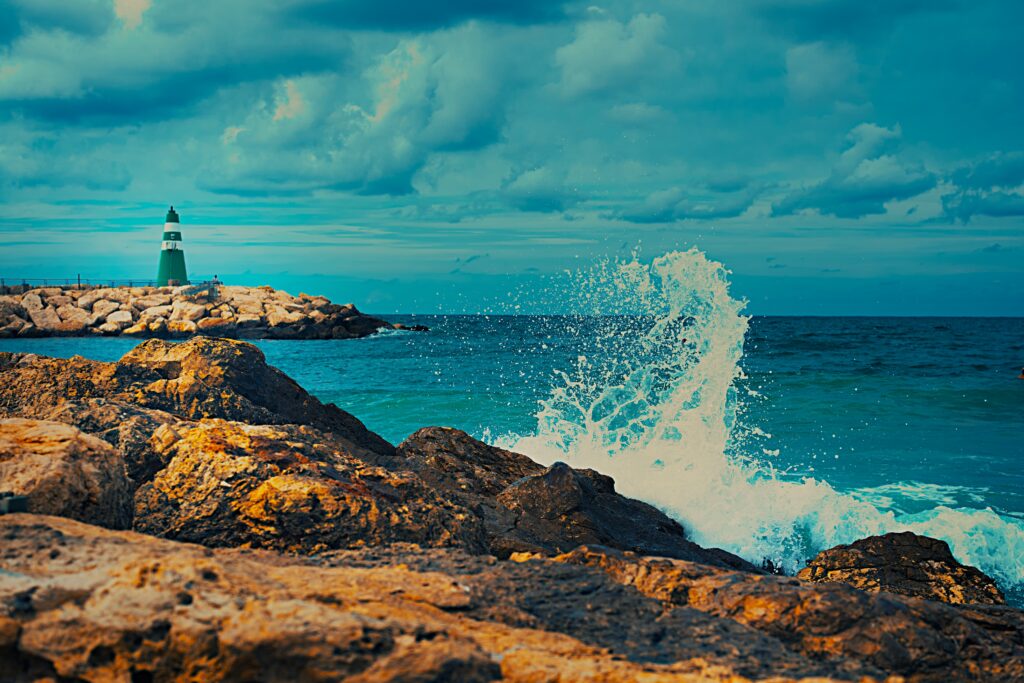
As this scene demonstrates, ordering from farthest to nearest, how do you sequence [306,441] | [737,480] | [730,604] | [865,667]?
[737,480]
[306,441]
[730,604]
[865,667]

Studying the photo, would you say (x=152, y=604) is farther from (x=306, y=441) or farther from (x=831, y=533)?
(x=831, y=533)

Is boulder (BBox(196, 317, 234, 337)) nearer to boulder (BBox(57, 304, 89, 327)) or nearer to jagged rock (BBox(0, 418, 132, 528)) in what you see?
boulder (BBox(57, 304, 89, 327))

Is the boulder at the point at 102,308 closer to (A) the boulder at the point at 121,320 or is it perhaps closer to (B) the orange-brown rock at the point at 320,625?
(A) the boulder at the point at 121,320

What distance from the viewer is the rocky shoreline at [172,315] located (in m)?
53.5

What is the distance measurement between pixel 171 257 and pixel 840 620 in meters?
67.5

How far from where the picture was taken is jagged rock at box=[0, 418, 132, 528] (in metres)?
3.35

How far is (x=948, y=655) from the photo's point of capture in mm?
3012

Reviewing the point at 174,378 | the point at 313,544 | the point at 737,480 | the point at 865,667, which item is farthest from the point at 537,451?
the point at 865,667

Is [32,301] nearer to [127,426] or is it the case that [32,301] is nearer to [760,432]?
[760,432]

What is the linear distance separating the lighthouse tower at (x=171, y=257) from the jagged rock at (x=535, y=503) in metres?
61.3

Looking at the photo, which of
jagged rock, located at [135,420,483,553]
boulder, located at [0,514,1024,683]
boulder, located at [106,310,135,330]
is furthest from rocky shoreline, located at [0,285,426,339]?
boulder, located at [0,514,1024,683]

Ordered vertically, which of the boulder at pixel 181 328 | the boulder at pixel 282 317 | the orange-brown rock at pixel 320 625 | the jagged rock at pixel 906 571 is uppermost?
the orange-brown rock at pixel 320 625

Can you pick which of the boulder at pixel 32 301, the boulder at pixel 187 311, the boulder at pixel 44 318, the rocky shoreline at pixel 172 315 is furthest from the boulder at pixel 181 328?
the boulder at pixel 32 301

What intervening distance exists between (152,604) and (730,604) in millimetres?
1995
